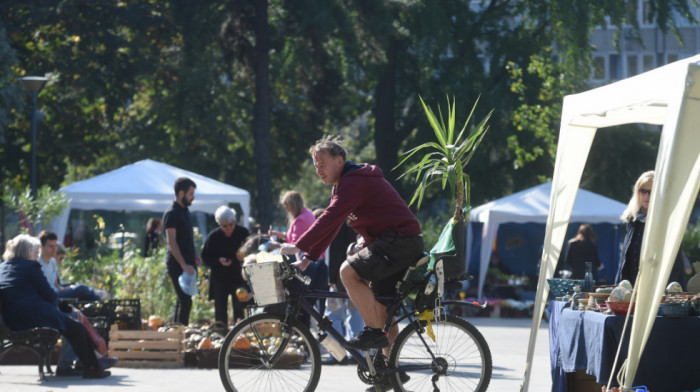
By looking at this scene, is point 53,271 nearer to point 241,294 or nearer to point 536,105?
point 241,294

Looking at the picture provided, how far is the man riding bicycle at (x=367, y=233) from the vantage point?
307 inches

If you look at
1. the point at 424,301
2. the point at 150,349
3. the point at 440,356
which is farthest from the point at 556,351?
the point at 150,349

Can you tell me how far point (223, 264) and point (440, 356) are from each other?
538 cm

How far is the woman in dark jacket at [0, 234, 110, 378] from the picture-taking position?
34.1 feet

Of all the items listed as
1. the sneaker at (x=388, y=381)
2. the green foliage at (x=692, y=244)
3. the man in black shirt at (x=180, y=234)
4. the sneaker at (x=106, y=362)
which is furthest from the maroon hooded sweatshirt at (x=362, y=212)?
the green foliage at (x=692, y=244)

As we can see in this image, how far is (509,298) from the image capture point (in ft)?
79.8

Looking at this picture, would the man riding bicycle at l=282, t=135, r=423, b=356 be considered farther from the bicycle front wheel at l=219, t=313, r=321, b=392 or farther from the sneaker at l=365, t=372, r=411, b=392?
the bicycle front wheel at l=219, t=313, r=321, b=392

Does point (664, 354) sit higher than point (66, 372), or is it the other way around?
point (664, 354)

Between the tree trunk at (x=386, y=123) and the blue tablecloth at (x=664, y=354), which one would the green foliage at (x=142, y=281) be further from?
the tree trunk at (x=386, y=123)

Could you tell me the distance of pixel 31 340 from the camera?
34.2 ft

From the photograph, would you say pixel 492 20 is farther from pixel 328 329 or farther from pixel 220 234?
pixel 328 329

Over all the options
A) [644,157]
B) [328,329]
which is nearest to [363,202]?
[328,329]

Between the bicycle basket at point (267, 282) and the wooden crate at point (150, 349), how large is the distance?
4136mm

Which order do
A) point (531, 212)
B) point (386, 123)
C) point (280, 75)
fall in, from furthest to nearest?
point (386, 123)
point (280, 75)
point (531, 212)
